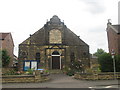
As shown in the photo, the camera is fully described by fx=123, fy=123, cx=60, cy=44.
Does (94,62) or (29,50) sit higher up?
(29,50)

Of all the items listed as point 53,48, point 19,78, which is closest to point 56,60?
point 53,48

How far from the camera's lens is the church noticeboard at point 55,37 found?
26.7m

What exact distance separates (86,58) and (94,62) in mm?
4100

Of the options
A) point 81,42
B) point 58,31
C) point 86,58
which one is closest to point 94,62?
point 86,58

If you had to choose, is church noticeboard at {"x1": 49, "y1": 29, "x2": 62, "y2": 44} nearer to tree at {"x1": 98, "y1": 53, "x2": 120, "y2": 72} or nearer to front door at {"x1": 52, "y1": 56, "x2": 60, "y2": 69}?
front door at {"x1": 52, "y1": 56, "x2": 60, "y2": 69}

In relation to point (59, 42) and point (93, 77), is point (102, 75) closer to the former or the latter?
point (93, 77)

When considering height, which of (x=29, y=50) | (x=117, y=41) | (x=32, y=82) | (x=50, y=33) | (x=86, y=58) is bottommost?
(x=32, y=82)

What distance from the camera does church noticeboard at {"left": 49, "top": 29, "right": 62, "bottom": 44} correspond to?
87.6 ft

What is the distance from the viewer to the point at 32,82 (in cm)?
1318

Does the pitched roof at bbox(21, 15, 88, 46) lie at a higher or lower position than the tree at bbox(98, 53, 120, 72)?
higher

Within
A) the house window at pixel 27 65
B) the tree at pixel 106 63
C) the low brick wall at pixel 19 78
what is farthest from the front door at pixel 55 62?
the low brick wall at pixel 19 78

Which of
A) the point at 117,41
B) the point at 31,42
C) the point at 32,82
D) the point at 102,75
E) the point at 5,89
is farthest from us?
the point at 31,42

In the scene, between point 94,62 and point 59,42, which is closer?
point 59,42

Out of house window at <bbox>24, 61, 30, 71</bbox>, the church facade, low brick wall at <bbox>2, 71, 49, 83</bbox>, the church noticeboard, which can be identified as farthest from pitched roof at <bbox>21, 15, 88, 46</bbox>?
low brick wall at <bbox>2, 71, 49, 83</bbox>
